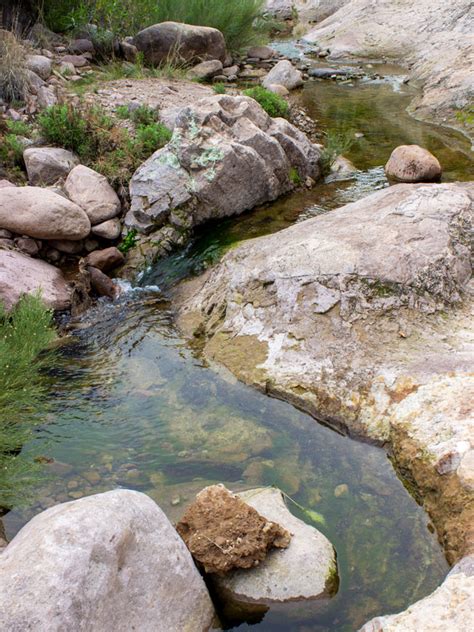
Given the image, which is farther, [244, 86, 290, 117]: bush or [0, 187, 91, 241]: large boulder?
[244, 86, 290, 117]: bush

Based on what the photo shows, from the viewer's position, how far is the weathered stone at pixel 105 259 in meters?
6.95

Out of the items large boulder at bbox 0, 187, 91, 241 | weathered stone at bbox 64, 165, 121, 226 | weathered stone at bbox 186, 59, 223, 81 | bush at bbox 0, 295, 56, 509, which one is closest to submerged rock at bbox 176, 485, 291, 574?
bush at bbox 0, 295, 56, 509

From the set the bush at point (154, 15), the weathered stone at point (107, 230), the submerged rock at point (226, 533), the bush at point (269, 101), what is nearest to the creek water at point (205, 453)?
the submerged rock at point (226, 533)

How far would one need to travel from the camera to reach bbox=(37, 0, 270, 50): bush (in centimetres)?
1385

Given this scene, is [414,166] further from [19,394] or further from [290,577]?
[290,577]

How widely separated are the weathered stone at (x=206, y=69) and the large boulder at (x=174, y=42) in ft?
1.08

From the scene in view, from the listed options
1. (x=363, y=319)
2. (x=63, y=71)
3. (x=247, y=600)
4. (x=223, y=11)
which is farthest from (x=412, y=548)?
(x=223, y=11)

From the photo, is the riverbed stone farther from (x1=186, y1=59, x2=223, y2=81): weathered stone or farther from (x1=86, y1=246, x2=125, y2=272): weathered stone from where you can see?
(x1=186, y1=59, x2=223, y2=81): weathered stone

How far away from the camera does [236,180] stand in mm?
7832

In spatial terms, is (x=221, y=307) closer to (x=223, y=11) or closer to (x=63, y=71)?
(x=63, y=71)

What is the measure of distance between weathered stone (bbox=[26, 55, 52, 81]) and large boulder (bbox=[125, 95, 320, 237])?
4.27 metres

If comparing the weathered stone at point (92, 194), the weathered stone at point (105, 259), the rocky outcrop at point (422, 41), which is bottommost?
the weathered stone at point (105, 259)

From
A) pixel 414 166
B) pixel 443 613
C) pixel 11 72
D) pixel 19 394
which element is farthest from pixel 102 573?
pixel 11 72

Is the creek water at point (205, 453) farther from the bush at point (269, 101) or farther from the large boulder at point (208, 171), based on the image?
the bush at point (269, 101)
